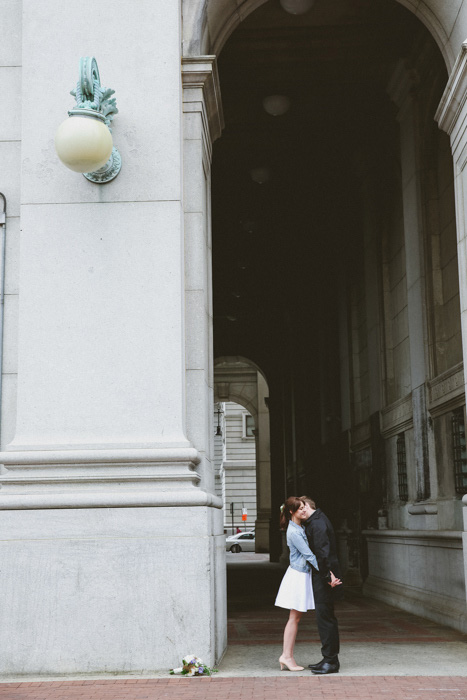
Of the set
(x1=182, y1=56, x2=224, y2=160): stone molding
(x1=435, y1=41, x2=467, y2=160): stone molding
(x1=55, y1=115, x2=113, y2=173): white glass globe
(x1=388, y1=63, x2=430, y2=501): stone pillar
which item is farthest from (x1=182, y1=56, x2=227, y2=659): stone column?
(x1=388, y1=63, x2=430, y2=501): stone pillar

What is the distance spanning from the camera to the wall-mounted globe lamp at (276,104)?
1808 centimetres

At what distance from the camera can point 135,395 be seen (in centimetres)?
872

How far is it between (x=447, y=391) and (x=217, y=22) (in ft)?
20.7

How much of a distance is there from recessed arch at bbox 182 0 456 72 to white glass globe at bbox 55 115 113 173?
6.83 ft

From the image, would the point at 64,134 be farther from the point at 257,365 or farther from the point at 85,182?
the point at 257,365

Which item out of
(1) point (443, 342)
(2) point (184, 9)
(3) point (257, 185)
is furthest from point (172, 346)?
(3) point (257, 185)

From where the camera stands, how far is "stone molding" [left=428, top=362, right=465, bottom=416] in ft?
41.6

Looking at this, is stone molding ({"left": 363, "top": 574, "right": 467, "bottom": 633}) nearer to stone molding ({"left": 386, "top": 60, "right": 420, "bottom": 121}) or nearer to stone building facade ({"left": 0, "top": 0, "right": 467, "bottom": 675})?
stone building facade ({"left": 0, "top": 0, "right": 467, "bottom": 675})

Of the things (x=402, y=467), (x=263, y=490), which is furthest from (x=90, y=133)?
(x=263, y=490)

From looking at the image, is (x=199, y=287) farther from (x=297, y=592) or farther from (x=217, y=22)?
(x=217, y=22)

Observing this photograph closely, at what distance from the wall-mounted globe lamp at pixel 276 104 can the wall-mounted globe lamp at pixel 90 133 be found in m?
9.63

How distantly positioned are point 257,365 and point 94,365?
101 feet

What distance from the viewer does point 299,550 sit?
8.59 m

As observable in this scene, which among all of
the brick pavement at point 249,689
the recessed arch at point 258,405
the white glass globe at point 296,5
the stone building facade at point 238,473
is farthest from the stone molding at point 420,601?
the stone building facade at point 238,473
